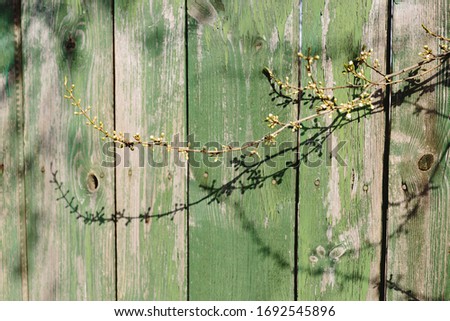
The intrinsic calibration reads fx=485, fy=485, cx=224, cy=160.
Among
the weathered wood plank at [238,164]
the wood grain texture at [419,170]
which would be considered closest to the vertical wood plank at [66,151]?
the weathered wood plank at [238,164]

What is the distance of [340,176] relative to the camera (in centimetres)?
150

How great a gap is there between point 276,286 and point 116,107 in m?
0.76

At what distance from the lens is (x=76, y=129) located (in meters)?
1.53

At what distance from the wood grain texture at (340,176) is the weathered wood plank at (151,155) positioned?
0.38 metres

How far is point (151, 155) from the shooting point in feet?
4.98

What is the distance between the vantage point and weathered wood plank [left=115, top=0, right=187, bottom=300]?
148cm

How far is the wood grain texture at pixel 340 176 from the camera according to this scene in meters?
1.45

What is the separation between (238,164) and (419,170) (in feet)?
1.82

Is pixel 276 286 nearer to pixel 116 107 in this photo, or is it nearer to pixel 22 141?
pixel 116 107

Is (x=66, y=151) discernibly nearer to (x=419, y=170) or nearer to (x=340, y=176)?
(x=340, y=176)

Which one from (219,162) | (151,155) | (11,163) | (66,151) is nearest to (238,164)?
(219,162)

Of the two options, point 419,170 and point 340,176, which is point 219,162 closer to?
point 340,176

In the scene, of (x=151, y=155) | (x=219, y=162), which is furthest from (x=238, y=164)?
(x=151, y=155)
